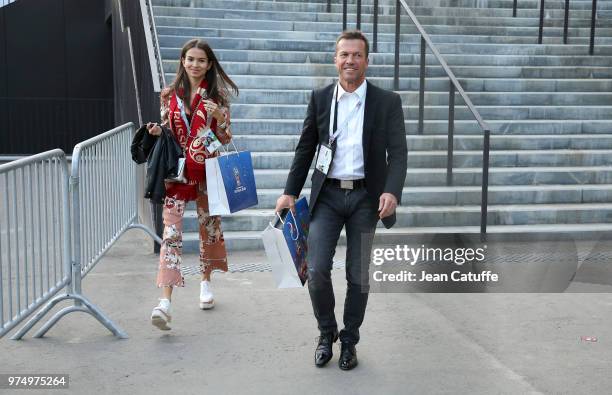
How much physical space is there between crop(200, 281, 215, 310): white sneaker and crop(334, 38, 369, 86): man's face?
1970mm

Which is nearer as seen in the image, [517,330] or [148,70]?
[517,330]

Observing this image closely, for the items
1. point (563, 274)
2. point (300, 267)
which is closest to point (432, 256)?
point (563, 274)

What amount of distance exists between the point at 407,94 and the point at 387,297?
11.2ft

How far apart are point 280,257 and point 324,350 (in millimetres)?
614

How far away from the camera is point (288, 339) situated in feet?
16.6

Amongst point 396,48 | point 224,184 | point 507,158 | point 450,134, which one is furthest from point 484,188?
point 224,184

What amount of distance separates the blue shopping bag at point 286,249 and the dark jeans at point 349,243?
0.07 m

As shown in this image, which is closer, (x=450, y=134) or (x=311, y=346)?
(x=311, y=346)

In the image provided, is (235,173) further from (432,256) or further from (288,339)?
(432,256)

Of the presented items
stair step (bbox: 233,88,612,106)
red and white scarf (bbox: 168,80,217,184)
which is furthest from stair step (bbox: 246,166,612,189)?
red and white scarf (bbox: 168,80,217,184)

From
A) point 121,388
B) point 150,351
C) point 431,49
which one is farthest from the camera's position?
point 431,49

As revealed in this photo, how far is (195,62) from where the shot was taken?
17.8ft

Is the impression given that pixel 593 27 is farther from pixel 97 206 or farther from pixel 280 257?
pixel 280 257

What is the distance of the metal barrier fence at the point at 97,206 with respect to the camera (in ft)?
16.6
